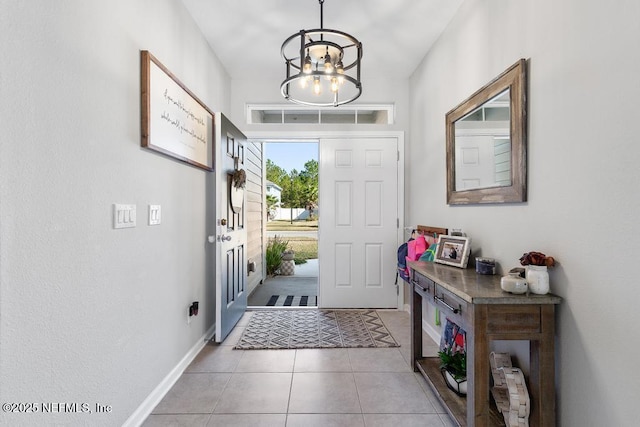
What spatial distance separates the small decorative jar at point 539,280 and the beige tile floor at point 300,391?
913mm

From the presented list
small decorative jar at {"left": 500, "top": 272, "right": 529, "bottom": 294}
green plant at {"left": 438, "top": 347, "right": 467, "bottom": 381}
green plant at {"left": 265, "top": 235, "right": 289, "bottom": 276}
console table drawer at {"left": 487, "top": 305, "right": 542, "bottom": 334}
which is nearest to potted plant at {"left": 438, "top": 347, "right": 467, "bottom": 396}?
green plant at {"left": 438, "top": 347, "right": 467, "bottom": 381}

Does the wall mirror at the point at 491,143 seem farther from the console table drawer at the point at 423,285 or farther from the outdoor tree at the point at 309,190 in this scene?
the outdoor tree at the point at 309,190

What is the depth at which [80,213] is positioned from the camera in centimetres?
134

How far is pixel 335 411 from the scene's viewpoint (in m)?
1.91

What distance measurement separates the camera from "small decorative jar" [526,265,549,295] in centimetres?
149

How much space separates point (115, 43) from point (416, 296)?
2324 millimetres

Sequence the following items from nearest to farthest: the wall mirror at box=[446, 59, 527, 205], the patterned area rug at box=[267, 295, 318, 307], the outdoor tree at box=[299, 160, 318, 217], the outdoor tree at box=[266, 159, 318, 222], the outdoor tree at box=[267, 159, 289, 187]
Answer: the wall mirror at box=[446, 59, 527, 205] < the patterned area rug at box=[267, 295, 318, 307] < the outdoor tree at box=[299, 160, 318, 217] < the outdoor tree at box=[266, 159, 318, 222] < the outdoor tree at box=[267, 159, 289, 187]

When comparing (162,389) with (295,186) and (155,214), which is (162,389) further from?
(295,186)

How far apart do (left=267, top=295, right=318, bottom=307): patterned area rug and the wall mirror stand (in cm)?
232

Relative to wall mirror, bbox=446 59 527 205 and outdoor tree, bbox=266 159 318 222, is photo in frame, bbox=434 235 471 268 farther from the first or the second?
outdoor tree, bbox=266 159 318 222

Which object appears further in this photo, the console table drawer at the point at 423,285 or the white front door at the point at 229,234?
the white front door at the point at 229,234

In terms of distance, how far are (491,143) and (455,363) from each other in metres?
1.37

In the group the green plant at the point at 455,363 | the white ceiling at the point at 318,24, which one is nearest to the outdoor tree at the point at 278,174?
the white ceiling at the point at 318,24

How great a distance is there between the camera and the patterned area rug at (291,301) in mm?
4118
